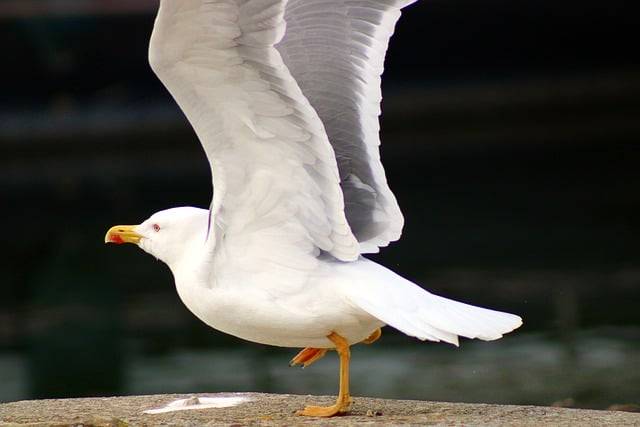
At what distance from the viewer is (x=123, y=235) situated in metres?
4.19

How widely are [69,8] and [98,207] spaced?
334 cm

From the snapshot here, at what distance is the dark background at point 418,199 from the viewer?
24.3ft

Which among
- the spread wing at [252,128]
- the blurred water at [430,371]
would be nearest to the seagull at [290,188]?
the spread wing at [252,128]

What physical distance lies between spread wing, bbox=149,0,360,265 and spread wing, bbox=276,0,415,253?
25 cm

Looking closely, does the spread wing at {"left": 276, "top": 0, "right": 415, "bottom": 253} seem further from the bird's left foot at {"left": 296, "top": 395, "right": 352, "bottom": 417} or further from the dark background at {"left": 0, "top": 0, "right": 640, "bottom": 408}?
the dark background at {"left": 0, "top": 0, "right": 640, "bottom": 408}

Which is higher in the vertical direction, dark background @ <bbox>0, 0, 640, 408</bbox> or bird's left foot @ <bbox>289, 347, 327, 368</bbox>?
dark background @ <bbox>0, 0, 640, 408</bbox>

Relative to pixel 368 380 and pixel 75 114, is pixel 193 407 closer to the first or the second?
pixel 368 380

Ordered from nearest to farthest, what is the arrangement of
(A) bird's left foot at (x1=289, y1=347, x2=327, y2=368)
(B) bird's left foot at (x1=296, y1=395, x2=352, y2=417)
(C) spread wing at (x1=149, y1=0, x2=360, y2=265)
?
(C) spread wing at (x1=149, y1=0, x2=360, y2=265) < (B) bird's left foot at (x1=296, y1=395, x2=352, y2=417) < (A) bird's left foot at (x1=289, y1=347, x2=327, y2=368)

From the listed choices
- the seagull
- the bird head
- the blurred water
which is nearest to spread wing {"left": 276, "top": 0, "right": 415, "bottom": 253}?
the seagull

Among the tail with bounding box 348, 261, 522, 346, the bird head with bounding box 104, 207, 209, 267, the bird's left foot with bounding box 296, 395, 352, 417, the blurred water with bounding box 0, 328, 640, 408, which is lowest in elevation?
the bird's left foot with bounding box 296, 395, 352, 417

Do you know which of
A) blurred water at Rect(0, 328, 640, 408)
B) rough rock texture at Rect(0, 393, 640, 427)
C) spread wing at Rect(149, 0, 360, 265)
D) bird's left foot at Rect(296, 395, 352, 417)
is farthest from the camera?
blurred water at Rect(0, 328, 640, 408)

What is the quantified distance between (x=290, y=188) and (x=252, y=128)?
25 cm

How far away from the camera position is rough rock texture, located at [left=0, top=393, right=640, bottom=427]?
368 cm

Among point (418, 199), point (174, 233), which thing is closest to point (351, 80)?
point (174, 233)
